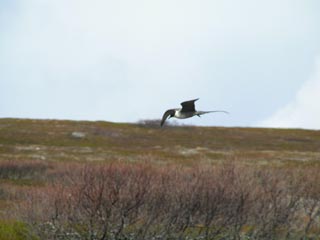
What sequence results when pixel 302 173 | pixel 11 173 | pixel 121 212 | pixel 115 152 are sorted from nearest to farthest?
pixel 121 212 < pixel 302 173 < pixel 11 173 < pixel 115 152

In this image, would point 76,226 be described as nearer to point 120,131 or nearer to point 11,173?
point 11,173

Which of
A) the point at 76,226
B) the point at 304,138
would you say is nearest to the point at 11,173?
the point at 76,226

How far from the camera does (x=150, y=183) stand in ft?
82.2

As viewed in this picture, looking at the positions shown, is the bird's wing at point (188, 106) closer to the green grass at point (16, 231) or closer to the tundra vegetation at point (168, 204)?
the tundra vegetation at point (168, 204)

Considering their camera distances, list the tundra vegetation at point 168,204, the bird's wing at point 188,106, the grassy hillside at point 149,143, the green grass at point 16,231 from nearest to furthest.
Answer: the bird's wing at point 188,106
the green grass at point 16,231
the tundra vegetation at point 168,204
the grassy hillside at point 149,143

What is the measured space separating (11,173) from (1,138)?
78.7 ft

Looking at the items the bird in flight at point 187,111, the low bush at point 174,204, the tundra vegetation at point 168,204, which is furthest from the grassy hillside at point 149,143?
the bird in flight at point 187,111

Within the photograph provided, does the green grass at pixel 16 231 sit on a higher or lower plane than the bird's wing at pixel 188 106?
lower

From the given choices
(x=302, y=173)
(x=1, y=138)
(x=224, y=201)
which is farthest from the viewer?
(x=1, y=138)

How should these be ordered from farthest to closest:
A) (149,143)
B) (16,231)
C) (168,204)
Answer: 1. (149,143)
2. (168,204)
3. (16,231)

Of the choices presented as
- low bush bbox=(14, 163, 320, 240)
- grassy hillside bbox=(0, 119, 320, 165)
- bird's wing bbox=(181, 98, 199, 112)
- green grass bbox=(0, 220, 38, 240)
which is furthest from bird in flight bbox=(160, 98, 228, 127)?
grassy hillside bbox=(0, 119, 320, 165)

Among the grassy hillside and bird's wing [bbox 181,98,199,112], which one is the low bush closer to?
bird's wing [bbox 181,98,199,112]

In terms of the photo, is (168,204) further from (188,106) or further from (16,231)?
(188,106)

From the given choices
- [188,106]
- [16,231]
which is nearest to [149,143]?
[16,231]
